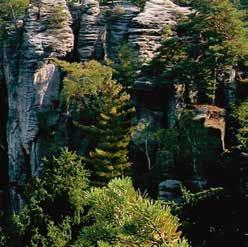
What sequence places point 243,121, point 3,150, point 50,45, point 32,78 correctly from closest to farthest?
point 243,121, point 50,45, point 32,78, point 3,150

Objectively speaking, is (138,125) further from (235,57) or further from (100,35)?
(100,35)

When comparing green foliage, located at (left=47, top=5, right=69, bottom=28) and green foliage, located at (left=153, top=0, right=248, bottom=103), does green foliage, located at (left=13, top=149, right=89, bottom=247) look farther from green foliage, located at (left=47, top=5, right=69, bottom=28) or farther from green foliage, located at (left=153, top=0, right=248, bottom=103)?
green foliage, located at (left=47, top=5, right=69, bottom=28)

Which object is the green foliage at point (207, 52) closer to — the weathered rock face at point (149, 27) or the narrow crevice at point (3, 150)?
the weathered rock face at point (149, 27)

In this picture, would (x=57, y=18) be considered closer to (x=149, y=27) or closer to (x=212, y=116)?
(x=149, y=27)

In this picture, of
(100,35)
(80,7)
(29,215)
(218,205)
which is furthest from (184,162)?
(80,7)

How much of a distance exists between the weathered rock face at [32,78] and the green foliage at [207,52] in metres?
9.40

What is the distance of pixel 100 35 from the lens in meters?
33.2

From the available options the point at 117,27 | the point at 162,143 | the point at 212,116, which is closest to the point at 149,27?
the point at 117,27

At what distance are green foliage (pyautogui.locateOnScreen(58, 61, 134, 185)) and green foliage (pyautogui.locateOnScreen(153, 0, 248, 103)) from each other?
309 centimetres

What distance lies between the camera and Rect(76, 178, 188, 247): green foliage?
4.30 m

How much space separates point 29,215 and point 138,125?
947 cm

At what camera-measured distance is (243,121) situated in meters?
19.4

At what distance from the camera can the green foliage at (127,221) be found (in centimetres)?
430

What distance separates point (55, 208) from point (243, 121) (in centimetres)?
842
